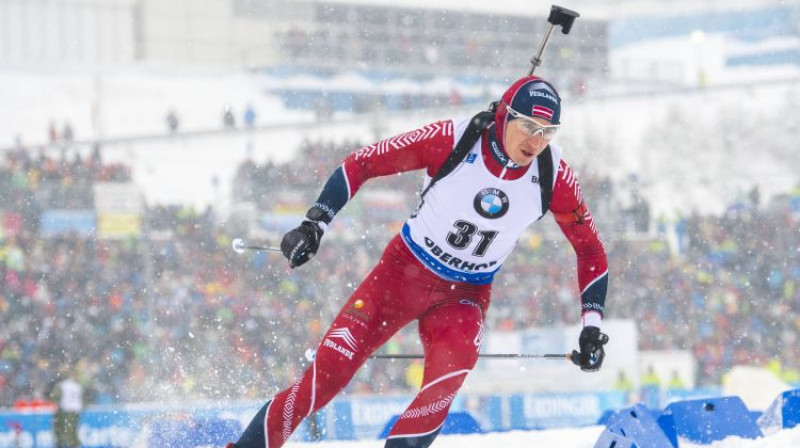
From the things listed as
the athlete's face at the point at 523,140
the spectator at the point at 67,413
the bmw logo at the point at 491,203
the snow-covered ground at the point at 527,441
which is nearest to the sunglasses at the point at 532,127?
the athlete's face at the point at 523,140

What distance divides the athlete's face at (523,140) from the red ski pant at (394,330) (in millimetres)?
663

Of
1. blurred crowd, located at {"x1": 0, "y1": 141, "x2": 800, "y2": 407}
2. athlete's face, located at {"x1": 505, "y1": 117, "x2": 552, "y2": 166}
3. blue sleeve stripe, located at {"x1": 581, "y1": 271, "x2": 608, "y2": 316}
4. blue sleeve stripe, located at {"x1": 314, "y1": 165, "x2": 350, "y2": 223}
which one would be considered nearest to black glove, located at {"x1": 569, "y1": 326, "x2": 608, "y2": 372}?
blue sleeve stripe, located at {"x1": 581, "y1": 271, "x2": 608, "y2": 316}

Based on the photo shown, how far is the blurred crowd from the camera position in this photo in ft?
41.5

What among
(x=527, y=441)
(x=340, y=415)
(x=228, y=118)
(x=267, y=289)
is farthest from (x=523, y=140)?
(x=228, y=118)

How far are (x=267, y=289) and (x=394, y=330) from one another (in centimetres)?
1041

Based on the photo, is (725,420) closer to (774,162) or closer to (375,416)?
(375,416)

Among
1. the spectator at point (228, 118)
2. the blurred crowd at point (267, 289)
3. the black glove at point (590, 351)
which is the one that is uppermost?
the spectator at point (228, 118)

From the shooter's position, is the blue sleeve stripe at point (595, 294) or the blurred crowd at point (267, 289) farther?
the blurred crowd at point (267, 289)

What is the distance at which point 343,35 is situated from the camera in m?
28.7

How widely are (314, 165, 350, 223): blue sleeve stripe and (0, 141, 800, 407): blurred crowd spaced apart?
26.8ft

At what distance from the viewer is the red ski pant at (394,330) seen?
12.7ft

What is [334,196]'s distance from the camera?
4.02 metres

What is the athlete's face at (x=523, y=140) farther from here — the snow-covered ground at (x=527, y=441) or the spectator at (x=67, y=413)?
the spectator at (x=67, y=413)

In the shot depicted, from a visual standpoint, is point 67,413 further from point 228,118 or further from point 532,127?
point 228,118
